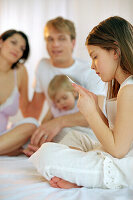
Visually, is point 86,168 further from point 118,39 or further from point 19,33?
point 19,33

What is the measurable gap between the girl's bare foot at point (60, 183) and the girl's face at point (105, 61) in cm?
38

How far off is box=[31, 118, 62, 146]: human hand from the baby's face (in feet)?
0.51

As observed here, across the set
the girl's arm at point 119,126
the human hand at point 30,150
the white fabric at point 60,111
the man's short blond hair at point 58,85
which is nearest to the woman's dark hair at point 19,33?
the man's short blond hair at point 58,85

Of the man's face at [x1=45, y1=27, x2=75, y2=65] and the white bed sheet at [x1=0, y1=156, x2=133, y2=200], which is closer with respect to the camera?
the white bed sheet at [x1=0, y1=156, x2=133, y2=200]

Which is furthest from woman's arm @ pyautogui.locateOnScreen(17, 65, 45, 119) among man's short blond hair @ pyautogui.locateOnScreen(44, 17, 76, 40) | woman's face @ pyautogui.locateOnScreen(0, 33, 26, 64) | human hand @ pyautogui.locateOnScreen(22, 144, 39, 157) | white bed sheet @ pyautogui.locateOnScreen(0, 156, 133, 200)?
white bed sheet @ pyautogui.locateOnScreen(0, 156, 133, 200)

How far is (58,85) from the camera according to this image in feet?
5.79

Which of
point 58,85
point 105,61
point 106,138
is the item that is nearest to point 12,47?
point 58,85

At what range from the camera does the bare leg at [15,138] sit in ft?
4.99

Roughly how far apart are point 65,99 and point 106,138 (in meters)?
0.82

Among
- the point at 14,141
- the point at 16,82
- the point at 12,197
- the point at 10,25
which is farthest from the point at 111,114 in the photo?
the point at 10,25

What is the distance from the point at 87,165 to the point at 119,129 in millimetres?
150

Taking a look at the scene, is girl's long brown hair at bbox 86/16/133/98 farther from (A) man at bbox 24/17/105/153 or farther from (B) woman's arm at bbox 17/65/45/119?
(B) woman's arm at bbox 17/65/45/119

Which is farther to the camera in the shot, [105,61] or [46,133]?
[46,133]

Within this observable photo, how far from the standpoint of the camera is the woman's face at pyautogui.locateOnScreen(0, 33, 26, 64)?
1886 millimetres
